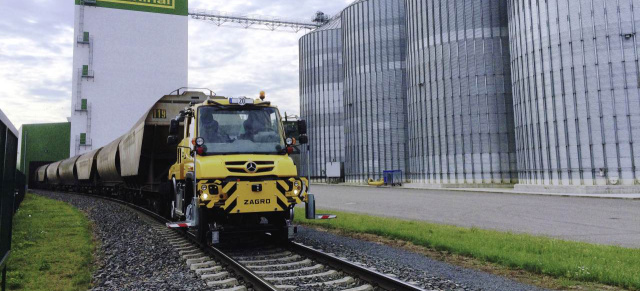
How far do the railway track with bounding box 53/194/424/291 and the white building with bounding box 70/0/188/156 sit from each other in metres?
59.9

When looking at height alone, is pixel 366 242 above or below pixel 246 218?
below

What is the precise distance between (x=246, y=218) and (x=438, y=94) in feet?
153

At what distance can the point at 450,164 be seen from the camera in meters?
51.2

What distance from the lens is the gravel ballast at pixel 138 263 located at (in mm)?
7430

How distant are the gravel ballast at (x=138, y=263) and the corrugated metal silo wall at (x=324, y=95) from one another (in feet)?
240

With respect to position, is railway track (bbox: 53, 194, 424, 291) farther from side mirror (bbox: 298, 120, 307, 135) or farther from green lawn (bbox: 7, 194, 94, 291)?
side mirror (bbox: 298, 120, 307, 135)

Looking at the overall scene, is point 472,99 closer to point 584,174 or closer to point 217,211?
point 584,174

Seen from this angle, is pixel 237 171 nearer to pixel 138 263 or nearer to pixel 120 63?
pixel 138 263

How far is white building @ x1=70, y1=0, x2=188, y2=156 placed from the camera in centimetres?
6338

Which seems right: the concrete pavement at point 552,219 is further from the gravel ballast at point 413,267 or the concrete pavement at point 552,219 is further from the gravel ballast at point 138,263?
the gravel ballast at point 138,263

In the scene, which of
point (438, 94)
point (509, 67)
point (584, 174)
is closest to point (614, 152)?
point (584, 174)

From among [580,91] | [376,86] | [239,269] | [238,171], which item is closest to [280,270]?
[239,269]

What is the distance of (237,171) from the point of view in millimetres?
9453

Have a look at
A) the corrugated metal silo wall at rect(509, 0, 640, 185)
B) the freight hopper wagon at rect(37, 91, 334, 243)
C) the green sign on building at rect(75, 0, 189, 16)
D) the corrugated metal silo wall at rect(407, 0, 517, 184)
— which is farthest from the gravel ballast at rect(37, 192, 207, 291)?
the green sign on building at rect(75, 0, 189, 16)
